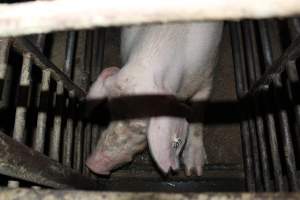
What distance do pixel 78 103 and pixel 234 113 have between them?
101cm

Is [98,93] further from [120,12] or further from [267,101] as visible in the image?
[120,12]

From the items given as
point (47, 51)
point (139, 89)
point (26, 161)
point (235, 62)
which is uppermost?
point (47, 51)

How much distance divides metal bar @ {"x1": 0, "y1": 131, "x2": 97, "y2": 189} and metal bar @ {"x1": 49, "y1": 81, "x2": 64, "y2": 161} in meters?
0.15

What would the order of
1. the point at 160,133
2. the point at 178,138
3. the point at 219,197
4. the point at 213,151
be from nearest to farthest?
1. the point at 219,197
2. the point at 160,133
3. the point at 178,138
4. the point at 213,151

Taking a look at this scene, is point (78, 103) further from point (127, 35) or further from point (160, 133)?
point (160, 133)

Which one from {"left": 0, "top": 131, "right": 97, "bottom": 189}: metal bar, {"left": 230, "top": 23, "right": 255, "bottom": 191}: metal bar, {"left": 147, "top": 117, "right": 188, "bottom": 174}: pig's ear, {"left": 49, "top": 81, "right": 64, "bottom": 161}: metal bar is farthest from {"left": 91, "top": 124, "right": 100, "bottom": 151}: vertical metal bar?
{"left": 230, "top": 23, "right": 255, "bottom": 191}: metal bar

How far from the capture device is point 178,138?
71.4 inches

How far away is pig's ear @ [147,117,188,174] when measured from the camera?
65.7 inches

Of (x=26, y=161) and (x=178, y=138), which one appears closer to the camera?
(x=26, y=161)

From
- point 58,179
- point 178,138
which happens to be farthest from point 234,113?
point 58,179

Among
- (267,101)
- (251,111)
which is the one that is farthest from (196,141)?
(267,101)

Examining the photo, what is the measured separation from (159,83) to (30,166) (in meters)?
0.82

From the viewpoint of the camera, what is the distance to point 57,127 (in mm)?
1685

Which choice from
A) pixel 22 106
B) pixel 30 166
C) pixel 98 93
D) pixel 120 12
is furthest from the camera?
pixel 98 93
